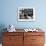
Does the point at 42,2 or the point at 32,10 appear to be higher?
the point at 42,2

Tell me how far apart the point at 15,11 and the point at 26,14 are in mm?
368

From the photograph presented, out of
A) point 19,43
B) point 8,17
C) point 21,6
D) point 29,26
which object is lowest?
point 19,43

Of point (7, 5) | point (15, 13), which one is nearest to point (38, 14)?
point (15, 13)

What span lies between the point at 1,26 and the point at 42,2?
1.53m

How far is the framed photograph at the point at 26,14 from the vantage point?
4.05 meters

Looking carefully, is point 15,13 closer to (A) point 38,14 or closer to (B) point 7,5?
(B) point 7,5

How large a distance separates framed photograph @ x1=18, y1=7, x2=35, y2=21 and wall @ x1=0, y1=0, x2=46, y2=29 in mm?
112

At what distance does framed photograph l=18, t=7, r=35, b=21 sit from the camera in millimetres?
4055

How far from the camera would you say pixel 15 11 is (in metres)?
4.07

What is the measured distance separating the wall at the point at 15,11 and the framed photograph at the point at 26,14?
0.11 m

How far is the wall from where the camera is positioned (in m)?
4.05

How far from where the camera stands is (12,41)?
11.7 feet

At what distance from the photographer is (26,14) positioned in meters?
4.08

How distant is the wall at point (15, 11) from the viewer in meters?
4.05
